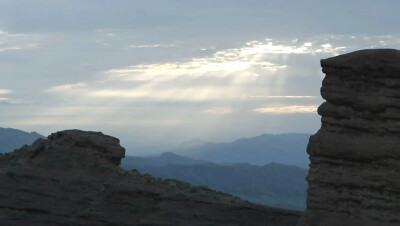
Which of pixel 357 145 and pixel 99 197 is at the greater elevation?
pixel 357 145

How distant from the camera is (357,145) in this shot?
25.6m

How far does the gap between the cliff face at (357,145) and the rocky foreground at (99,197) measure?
28.0 feet

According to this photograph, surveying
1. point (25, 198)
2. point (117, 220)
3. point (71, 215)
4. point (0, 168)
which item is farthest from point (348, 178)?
point (0, 168)

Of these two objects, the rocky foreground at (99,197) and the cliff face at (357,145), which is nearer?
the cliff face at (357,145)

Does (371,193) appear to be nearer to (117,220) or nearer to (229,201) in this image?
(229,201)

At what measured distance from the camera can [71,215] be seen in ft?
117

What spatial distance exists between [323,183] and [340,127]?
2.85 metres

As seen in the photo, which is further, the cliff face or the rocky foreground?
the rocky foreground

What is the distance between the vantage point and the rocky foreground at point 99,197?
3491 centimetres

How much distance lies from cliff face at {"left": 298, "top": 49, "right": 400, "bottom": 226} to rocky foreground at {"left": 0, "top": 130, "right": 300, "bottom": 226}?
8.53 metres

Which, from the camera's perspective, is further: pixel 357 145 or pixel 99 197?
pixel 99 197

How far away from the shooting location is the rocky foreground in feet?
115

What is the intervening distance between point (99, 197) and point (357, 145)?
18.7 m

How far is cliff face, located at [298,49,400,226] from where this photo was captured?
25.0 meters
